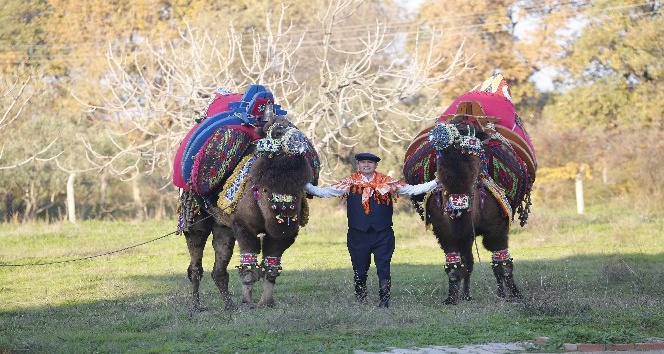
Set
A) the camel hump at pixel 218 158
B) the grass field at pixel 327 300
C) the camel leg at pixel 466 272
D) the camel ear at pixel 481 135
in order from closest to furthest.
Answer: the grass field at pixel 327 300 → the camel hump at pixel 218 158 → the camel ear at pixel 481 135 → the camel leg at pixel 466 272

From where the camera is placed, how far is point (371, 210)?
498 inches

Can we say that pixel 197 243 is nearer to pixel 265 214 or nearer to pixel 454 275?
pixel 265 214

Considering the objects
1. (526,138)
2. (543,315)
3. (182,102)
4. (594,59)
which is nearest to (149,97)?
(182,102)

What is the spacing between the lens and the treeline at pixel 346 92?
1389 inches

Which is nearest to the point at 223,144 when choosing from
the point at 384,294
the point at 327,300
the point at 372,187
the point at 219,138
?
the point at 219,138

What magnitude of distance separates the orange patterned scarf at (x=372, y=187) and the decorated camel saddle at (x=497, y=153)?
0.66 meters

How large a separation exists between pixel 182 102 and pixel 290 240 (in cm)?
1260

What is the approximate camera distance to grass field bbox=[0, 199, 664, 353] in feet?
32.6

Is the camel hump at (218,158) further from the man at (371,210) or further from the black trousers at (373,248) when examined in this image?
the black trousers at (373,248)

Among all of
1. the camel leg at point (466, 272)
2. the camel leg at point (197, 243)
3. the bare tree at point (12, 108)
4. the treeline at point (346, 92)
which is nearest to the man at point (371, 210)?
the camel leg at point (466, 272)

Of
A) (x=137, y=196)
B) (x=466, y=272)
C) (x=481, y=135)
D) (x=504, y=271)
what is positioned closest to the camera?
(x=481, y=135)

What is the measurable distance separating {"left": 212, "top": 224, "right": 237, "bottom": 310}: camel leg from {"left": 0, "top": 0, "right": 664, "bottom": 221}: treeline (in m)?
16.8

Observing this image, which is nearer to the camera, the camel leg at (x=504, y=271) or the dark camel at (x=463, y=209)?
the dark camel at (x=463, y=209)

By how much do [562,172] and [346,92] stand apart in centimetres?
1389
